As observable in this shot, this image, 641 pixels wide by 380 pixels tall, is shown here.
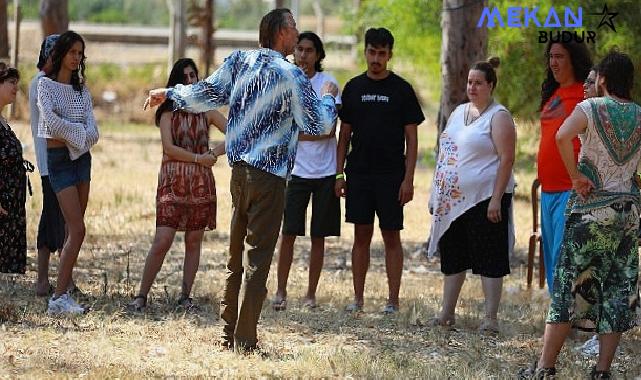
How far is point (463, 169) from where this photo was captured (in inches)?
341

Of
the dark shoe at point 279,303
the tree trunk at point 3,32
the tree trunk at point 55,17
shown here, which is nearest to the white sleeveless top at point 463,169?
the dark shoe at point 279,303

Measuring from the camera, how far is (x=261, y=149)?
7.34 meters

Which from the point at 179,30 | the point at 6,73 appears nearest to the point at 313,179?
the point at 6,73

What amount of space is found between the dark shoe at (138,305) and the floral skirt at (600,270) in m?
3.20

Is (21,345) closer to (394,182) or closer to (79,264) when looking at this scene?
(394,182)

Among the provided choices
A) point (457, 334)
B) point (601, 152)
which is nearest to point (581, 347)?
point (457, 334)

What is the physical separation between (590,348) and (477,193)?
4.34 ft

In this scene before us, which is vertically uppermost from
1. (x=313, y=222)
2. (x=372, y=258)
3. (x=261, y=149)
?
(x=261, y=149)

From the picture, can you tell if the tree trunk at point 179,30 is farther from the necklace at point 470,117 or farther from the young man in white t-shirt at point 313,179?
the necklace at point 470,117

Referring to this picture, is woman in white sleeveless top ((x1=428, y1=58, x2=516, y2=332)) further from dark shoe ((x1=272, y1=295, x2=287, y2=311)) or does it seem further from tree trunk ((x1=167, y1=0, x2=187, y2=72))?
tree trunk ((x1=167, y1=0, x2=187, y2=72))

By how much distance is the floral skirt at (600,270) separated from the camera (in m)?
6.99

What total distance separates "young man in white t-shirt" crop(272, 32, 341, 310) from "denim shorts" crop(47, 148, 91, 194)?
5.23 ft

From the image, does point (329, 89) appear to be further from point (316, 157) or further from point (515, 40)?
point (515, 40)

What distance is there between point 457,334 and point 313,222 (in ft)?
4.84
